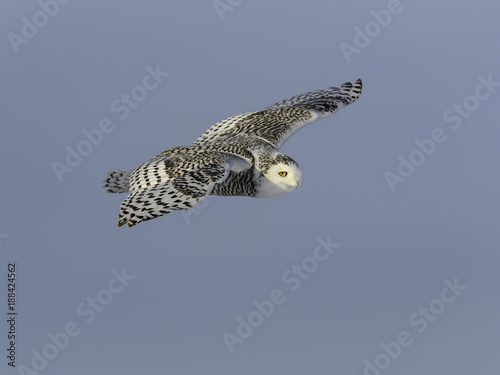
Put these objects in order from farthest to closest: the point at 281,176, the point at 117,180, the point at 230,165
Result: the point at 117,180 < the point at 281,176 < the point at 230,165

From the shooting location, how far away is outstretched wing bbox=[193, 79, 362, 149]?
23438 mm

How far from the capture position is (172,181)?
19.5 meters

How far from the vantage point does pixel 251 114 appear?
24578 millimetres

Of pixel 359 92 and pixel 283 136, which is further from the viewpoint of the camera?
pixel 359 92

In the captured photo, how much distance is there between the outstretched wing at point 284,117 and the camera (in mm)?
23438

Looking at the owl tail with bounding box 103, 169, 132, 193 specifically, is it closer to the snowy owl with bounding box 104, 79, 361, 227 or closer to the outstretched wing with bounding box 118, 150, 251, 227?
the snowy owl with bounding box 104, 79, 361, 227

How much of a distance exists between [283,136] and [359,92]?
3.40 metres

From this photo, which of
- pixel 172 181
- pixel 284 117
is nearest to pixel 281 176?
pixel 172 181

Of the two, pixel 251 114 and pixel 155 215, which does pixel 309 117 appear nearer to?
pixel 251 114

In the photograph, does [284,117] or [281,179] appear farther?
[284,117]

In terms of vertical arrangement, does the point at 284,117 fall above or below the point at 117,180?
above

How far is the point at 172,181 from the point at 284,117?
17.7ft

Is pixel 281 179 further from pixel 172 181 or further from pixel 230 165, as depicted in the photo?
pixel 172 181

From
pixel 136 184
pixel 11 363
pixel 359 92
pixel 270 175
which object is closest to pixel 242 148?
pixel 270 175
